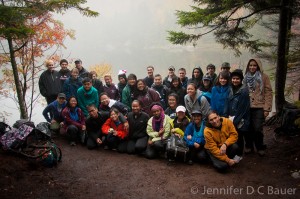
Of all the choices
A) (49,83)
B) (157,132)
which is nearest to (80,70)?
(49,83)

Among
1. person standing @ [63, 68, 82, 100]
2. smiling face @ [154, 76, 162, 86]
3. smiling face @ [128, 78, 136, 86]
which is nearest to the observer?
smiling face @ [128, 78, 136, 86]

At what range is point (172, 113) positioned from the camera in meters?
6.66

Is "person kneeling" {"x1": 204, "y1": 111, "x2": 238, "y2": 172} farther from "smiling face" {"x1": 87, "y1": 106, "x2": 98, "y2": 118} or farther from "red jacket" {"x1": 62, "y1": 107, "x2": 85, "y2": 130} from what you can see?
"red jacket" {"x1": 62, "y1": 107, "x2": 85, "y2": 130}

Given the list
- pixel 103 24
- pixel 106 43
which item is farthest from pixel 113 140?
pixel 103 24

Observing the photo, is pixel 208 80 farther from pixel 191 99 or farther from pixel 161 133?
pixel 161 133

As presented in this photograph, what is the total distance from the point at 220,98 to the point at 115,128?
9.72 feet

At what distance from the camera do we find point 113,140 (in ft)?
21.5

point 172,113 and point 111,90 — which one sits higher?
point 111,90

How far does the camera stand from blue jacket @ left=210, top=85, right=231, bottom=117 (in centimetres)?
572

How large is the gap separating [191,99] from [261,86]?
1.73m

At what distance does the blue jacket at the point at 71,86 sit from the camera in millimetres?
7570

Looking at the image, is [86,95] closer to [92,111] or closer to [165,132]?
[92,111]

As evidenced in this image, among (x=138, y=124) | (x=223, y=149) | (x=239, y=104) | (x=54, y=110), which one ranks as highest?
(x=239, y=104)

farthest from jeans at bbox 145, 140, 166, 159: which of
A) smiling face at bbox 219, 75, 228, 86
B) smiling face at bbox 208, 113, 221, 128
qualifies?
smiling face at bbox 219, 75, 228, 86
